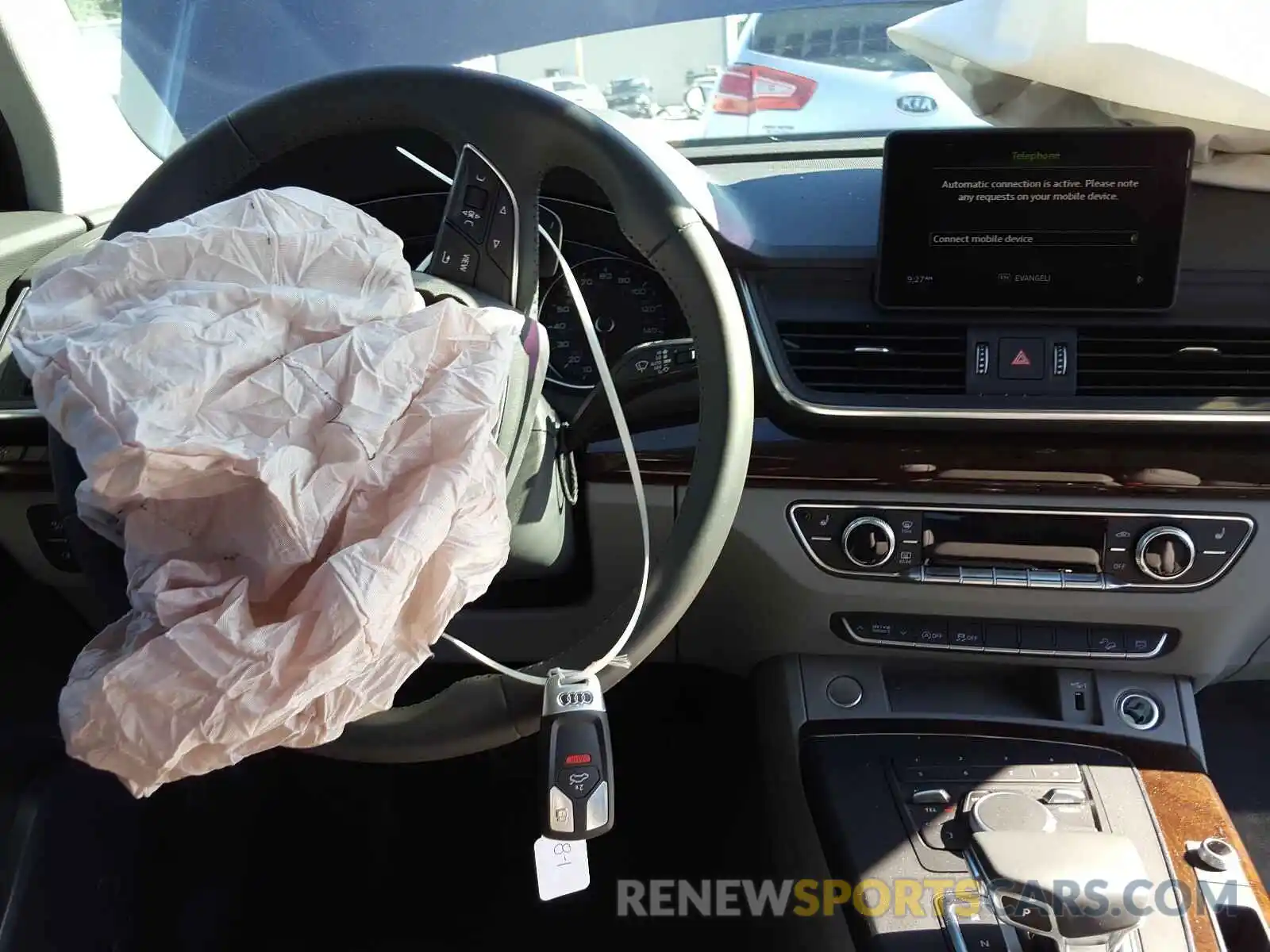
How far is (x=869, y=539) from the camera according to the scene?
121 cm

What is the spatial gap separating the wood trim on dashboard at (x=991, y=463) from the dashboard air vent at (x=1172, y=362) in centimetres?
5

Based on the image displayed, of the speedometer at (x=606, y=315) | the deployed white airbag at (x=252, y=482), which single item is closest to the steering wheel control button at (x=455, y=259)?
the deployed white airbag at (x=252, y=482)

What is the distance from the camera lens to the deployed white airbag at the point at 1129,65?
1.12 m

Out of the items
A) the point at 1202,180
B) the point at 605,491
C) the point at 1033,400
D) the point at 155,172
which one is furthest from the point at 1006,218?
the point at 155,172

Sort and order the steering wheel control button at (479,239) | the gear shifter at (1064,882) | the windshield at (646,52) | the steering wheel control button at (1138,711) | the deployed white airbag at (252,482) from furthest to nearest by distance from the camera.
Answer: the windshield at (646,52)
the steering wheel control button at (1138,711)
the gear shifter at (1064,882)
the steering wheel control button at (479,239)
the deployed white airbag at (252,482)

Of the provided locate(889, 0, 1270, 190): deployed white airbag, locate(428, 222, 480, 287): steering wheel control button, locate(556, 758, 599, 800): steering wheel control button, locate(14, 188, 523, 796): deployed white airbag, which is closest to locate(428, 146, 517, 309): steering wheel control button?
locate(428, 222, 480, 287): steering wheel control button

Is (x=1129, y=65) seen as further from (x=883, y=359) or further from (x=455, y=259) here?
(x=455, y=259)

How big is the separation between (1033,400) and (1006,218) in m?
0.20

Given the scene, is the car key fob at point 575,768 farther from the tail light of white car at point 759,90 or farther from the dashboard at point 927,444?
the tail light of white car at point 759,90

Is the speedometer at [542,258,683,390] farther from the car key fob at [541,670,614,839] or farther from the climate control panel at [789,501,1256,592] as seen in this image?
the car key fob at [541,670,614,839]

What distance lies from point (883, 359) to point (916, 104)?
0.47 meters

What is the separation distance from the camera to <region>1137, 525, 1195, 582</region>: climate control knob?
1.19m

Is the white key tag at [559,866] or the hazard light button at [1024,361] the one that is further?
the hazard light button at [1024,361]

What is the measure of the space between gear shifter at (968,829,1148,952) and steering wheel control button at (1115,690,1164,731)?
211mm
